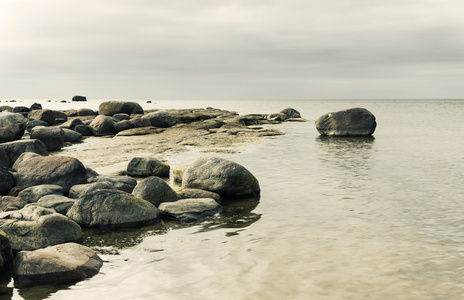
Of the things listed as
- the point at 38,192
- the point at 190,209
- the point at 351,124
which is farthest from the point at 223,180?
the point at 351,124

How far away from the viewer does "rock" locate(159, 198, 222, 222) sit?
26.7 ft

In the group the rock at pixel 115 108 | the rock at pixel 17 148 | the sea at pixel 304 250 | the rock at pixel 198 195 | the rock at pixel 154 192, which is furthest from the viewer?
the rock at pixel 115 108

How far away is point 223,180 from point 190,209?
1762 mm

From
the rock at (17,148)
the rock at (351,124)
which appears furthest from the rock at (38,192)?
the rock at (351,124)

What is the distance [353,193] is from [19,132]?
49.4ft

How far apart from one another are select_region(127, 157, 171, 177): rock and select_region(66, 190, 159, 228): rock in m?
4.42

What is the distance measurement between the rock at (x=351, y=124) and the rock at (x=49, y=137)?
16614mm

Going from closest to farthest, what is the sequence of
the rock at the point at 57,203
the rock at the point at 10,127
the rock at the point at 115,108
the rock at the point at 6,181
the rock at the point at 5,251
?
the rock at the point at 5,251
the rock at the point at 57,203
the rock at the point at 6,181
the rock at the point at 10,127
the rock at the point at 115,108

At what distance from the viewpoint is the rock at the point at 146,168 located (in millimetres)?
12422

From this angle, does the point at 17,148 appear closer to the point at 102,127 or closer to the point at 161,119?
the point at 102,127

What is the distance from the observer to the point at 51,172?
9.91 metres

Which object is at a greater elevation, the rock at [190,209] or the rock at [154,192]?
the rock at [154,192]

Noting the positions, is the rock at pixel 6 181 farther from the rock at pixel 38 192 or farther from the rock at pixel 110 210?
the rock at pixel 110 210

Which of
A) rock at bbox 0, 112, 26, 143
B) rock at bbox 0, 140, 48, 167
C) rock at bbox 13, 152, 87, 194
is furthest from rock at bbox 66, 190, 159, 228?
rock at bbox 0, 112, 26, 143
